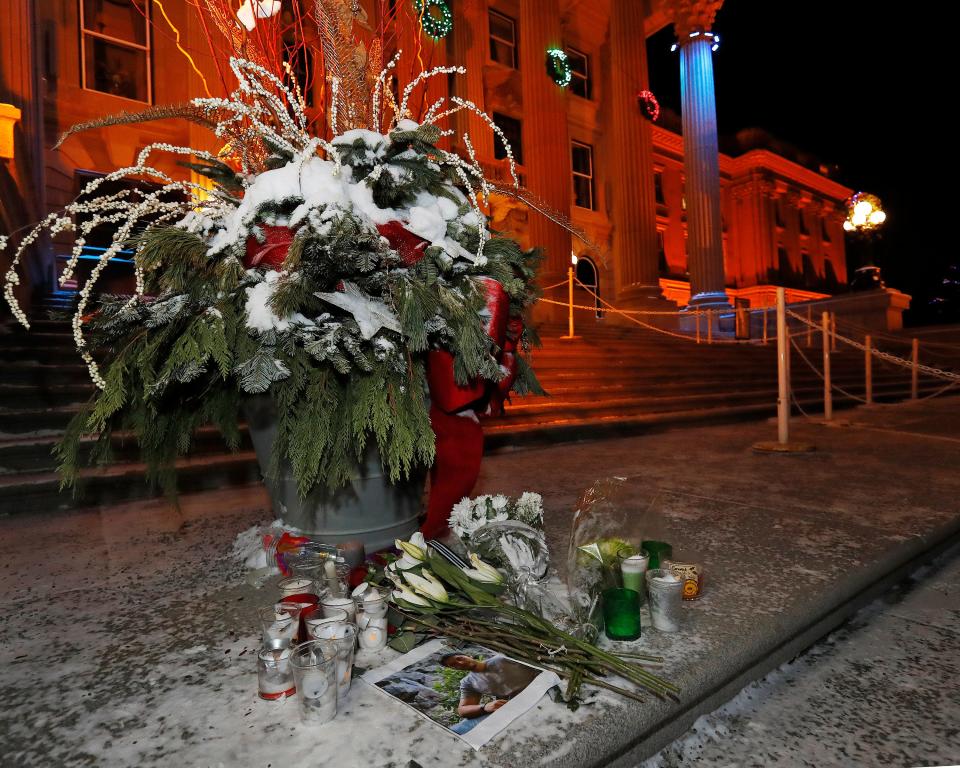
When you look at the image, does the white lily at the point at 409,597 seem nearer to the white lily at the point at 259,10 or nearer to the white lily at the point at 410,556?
the white lily at the point at 410,556

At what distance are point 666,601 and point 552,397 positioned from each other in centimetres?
465

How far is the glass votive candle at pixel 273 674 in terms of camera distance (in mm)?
1088

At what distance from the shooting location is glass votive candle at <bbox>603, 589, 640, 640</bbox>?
4.26ft

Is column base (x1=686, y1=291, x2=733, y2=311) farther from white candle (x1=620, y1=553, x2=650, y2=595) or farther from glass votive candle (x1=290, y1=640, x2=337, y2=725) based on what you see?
glass votive candle (x1=290, y1=640, x2=337, y2=725)

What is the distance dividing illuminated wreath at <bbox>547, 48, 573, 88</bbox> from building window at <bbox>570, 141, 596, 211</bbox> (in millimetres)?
3062

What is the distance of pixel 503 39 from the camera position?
1468 centimetres

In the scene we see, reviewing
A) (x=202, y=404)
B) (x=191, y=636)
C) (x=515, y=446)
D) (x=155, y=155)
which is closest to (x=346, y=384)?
(x=202, y=404)

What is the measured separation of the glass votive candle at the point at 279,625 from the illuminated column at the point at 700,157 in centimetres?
1477

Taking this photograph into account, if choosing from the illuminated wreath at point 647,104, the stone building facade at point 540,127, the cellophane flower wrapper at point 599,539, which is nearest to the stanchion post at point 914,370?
the stone building facade at point 540,127

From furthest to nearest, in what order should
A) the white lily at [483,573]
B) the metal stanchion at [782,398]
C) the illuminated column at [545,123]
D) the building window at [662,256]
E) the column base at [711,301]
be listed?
the building window at [662,256] < the column base at [711,301] < the illuminated column at [545,123] < the metal stanchion at [782,398] < the white lily at [483,573]

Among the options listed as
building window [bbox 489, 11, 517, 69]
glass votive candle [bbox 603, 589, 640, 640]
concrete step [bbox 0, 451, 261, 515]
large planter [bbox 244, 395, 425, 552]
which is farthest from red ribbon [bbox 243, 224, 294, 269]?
building window [bbox 489, 11, 517, 69]

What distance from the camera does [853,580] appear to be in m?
1.66

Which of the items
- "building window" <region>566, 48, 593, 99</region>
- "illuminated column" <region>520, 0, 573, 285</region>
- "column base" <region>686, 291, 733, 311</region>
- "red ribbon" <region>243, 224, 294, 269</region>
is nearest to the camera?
"red ribbon" <region>243, 224, 294, 269</region>

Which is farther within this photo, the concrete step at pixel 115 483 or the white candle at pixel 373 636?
the concrete step at pixel 115 483
